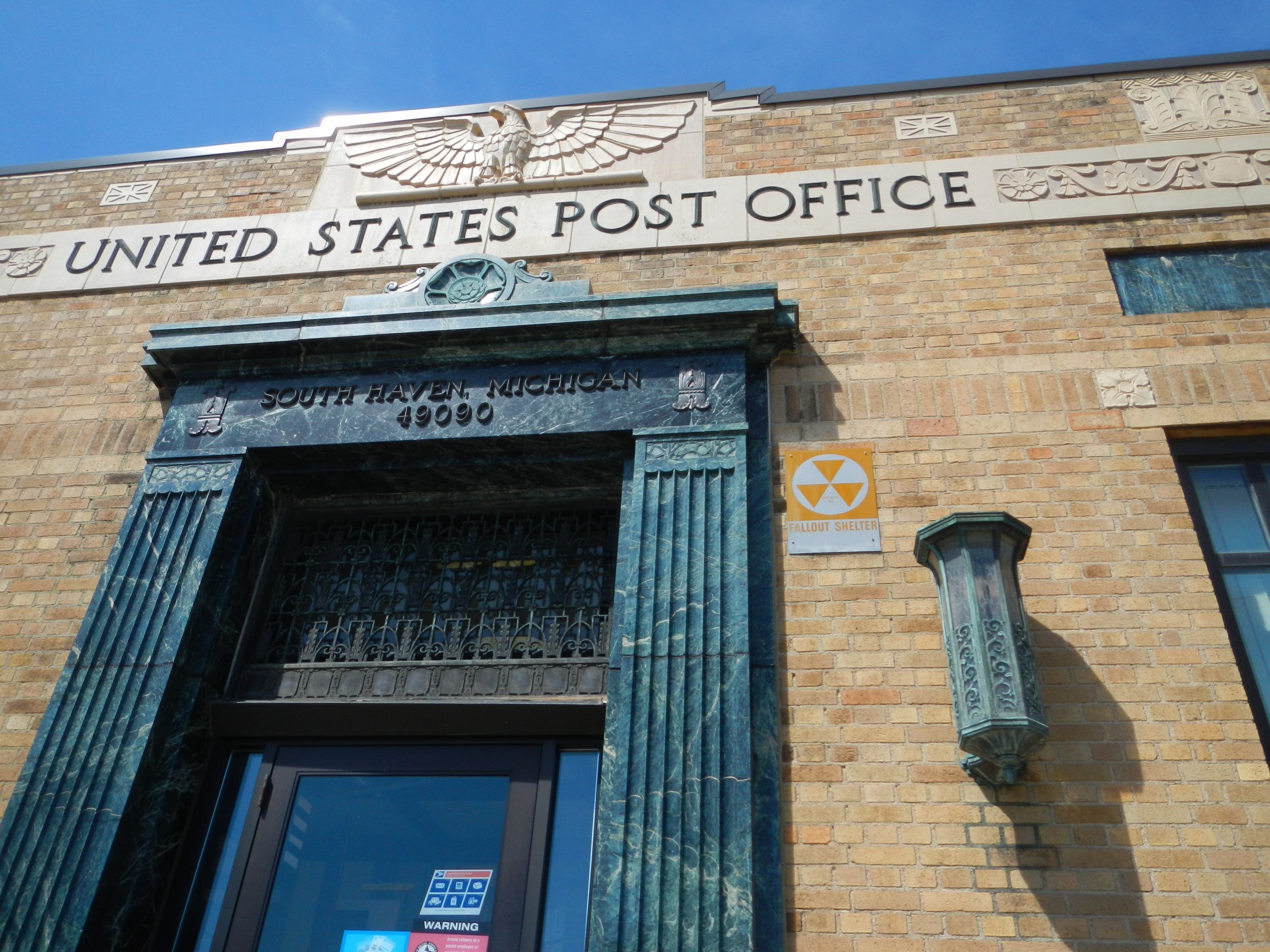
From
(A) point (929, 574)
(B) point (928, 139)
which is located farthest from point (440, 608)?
(B) point (928, 139)

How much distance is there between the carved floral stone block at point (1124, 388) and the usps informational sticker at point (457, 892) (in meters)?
4.05

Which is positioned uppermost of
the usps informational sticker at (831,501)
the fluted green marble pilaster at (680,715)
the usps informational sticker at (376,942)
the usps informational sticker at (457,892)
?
the usps informational sticker at (831,501)

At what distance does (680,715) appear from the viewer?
4.73m

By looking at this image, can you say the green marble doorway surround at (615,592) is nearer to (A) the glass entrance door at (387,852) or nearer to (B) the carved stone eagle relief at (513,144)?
(A) the glass entrance door at (387,852)

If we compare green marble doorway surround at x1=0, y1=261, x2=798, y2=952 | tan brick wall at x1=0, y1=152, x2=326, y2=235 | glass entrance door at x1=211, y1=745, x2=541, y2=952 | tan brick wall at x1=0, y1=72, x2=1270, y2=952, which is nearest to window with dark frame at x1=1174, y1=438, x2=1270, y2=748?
tan brick wall at x1=0, y1=72, x2=1270, y2=952

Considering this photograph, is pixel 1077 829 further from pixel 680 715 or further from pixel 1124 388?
pixel 1124 388

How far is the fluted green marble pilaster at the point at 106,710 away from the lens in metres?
4.67

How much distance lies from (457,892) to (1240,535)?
14.1 ft

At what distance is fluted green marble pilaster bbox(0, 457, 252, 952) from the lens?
4672mm

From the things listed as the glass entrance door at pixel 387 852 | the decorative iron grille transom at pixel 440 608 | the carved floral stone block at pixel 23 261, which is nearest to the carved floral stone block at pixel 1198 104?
the decorative iron grille transom at pixel 440 608

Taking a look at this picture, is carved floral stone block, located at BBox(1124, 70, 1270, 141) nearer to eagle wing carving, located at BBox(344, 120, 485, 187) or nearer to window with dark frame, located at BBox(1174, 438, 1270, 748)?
window with dark frame, located at BBox(1174, 438, 1270, 748)

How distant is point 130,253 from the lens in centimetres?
746

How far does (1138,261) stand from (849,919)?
430 cm

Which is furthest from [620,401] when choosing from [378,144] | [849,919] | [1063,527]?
[378,144]
